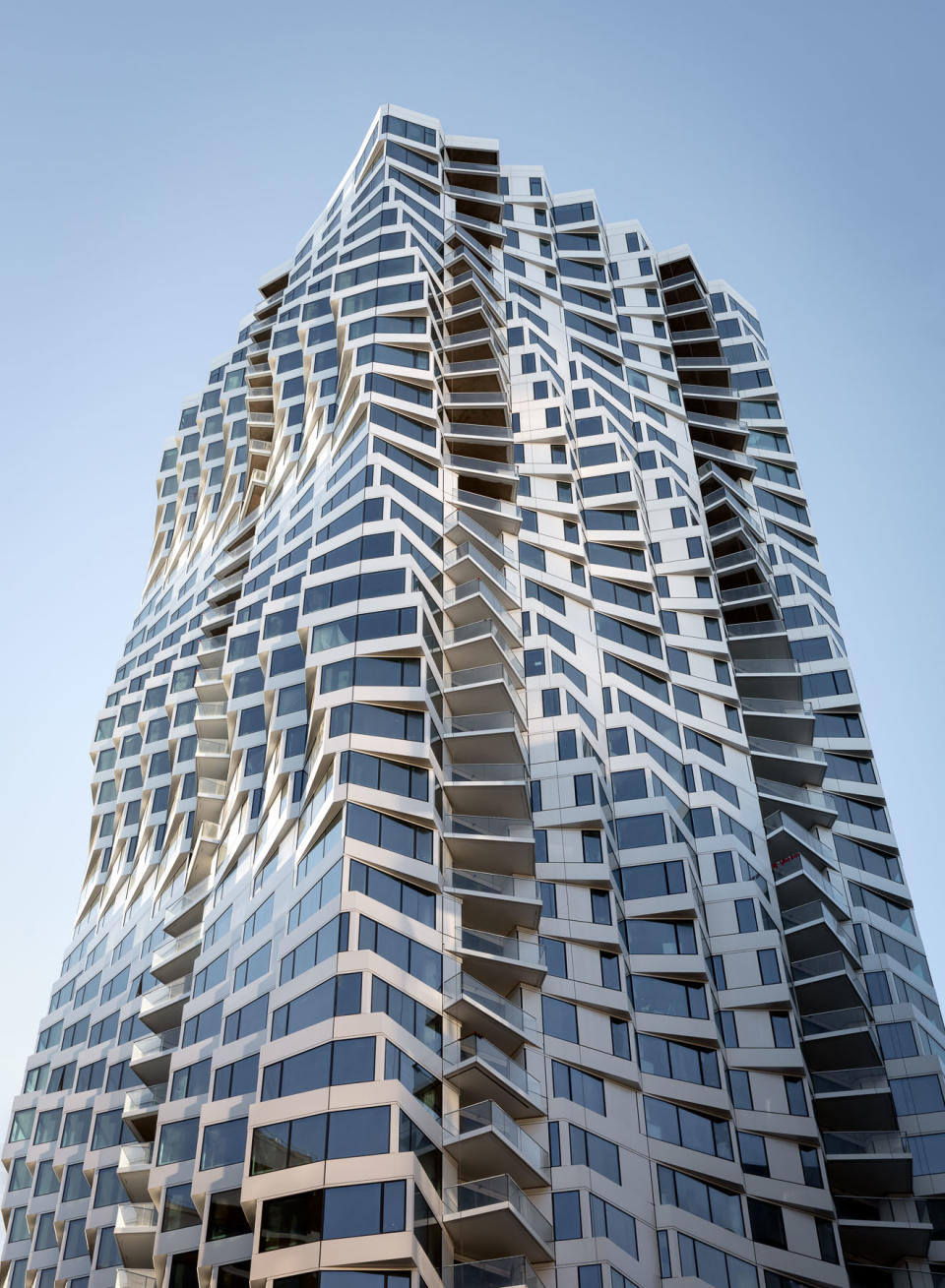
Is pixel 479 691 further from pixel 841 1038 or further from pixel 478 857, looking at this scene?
pixel 841 1038

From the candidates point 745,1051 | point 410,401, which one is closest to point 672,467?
point 410,401

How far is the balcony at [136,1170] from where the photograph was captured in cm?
5322

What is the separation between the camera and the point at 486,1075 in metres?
42.1

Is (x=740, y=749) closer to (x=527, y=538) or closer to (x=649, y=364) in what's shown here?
(x=527, y=538)

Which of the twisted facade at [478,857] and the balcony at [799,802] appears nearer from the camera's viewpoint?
the twisted facade at [478,857]

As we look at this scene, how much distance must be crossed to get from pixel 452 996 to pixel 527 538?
2688 cm

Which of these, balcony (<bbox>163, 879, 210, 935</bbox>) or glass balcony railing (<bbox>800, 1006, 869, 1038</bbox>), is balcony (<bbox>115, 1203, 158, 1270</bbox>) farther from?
glass balcony railing (<bbox>800, 1006, 869, 1038</bbox>)

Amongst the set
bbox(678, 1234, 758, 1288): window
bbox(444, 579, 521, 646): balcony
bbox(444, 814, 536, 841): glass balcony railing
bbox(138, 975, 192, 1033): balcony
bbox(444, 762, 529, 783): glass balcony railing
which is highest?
bbox(444, 579, 521, 646): balcony

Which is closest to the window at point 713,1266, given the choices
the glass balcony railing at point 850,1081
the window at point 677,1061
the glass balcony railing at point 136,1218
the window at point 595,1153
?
the window at point 595,1153

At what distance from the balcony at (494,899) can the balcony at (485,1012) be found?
111 inches

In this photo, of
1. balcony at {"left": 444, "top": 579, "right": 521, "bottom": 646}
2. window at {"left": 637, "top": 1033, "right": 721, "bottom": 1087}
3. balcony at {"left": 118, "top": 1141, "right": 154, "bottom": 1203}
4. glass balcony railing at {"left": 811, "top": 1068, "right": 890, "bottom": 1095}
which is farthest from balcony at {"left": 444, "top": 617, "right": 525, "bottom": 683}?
balcony at {"left": 118, "top": 1141, "right": 154, "bottom": 1203}

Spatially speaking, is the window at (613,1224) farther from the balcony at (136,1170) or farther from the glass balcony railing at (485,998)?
the balcony at (136,1170)

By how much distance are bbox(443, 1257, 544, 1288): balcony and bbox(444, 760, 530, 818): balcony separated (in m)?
16.4

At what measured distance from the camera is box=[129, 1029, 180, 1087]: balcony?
54938 millimetres
